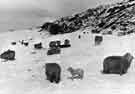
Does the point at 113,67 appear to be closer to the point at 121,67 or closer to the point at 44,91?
the point at 121,67

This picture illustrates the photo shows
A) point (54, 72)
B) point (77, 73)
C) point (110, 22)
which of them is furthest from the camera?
point (110, 22)

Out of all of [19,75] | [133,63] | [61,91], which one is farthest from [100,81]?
[19,75]

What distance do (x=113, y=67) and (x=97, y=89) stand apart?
3916 millimetres

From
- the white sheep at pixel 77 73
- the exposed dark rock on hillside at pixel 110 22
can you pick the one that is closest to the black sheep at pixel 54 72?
the white sheep at pixel 77 73

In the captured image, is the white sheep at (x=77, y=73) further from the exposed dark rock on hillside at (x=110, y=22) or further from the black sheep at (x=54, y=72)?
the exposed dark rock on hillside at (x=110, y=22)

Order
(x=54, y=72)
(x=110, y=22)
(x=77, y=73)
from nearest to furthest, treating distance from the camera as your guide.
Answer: (x=54, y=72)
(x=77, y=73)
(x=110, y=22)

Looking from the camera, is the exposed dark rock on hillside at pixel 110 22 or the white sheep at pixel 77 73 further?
the exposed dark rock on hillside at pixel 110 22

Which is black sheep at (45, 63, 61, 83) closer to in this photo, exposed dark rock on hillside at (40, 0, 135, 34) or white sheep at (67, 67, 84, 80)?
white sheep at (67, 67, 84, 80)

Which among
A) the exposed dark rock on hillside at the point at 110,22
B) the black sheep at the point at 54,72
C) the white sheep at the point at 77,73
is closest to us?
the black sheep at the point at 54,72

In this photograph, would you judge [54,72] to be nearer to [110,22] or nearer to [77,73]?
[77,73]

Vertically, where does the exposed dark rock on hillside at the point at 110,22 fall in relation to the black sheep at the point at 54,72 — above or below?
above

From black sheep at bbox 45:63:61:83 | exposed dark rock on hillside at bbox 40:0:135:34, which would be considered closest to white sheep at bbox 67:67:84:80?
black sheep at bbox 45:63:61:83

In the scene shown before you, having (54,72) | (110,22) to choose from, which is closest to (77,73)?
(54,72)

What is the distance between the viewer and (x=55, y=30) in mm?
110938
